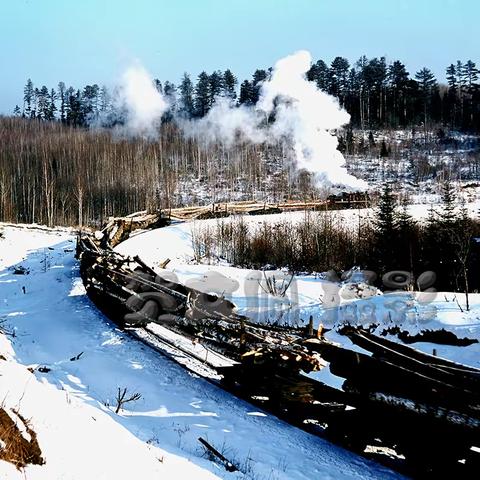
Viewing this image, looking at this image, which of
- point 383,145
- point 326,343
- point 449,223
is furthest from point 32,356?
point 383,145

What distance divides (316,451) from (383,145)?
6218cm

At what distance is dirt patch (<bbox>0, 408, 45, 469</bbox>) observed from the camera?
10.6 feet

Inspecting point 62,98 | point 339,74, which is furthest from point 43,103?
point 339,74

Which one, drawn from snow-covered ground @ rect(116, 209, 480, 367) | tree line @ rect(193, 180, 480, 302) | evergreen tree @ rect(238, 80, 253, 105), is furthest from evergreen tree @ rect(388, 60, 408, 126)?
snow-covered ground @ rect(116, 209, 480, 367)

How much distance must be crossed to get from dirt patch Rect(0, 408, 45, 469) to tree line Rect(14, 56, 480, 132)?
247 ft

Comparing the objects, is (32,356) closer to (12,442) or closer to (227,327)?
(227,327)

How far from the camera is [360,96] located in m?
80.4

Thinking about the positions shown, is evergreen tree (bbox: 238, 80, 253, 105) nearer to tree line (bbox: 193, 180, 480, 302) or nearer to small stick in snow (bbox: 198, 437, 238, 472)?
tree line (bbox: 193, 180, 480, 302)

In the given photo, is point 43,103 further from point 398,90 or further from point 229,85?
point 398,90

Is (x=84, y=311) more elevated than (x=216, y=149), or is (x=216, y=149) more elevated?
(x=216, y=149)

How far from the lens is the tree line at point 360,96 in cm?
7581

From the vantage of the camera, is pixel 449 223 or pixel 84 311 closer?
pixel 84 311

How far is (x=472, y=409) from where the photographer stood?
16.6 ft

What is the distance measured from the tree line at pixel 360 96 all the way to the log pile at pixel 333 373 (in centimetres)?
7016
